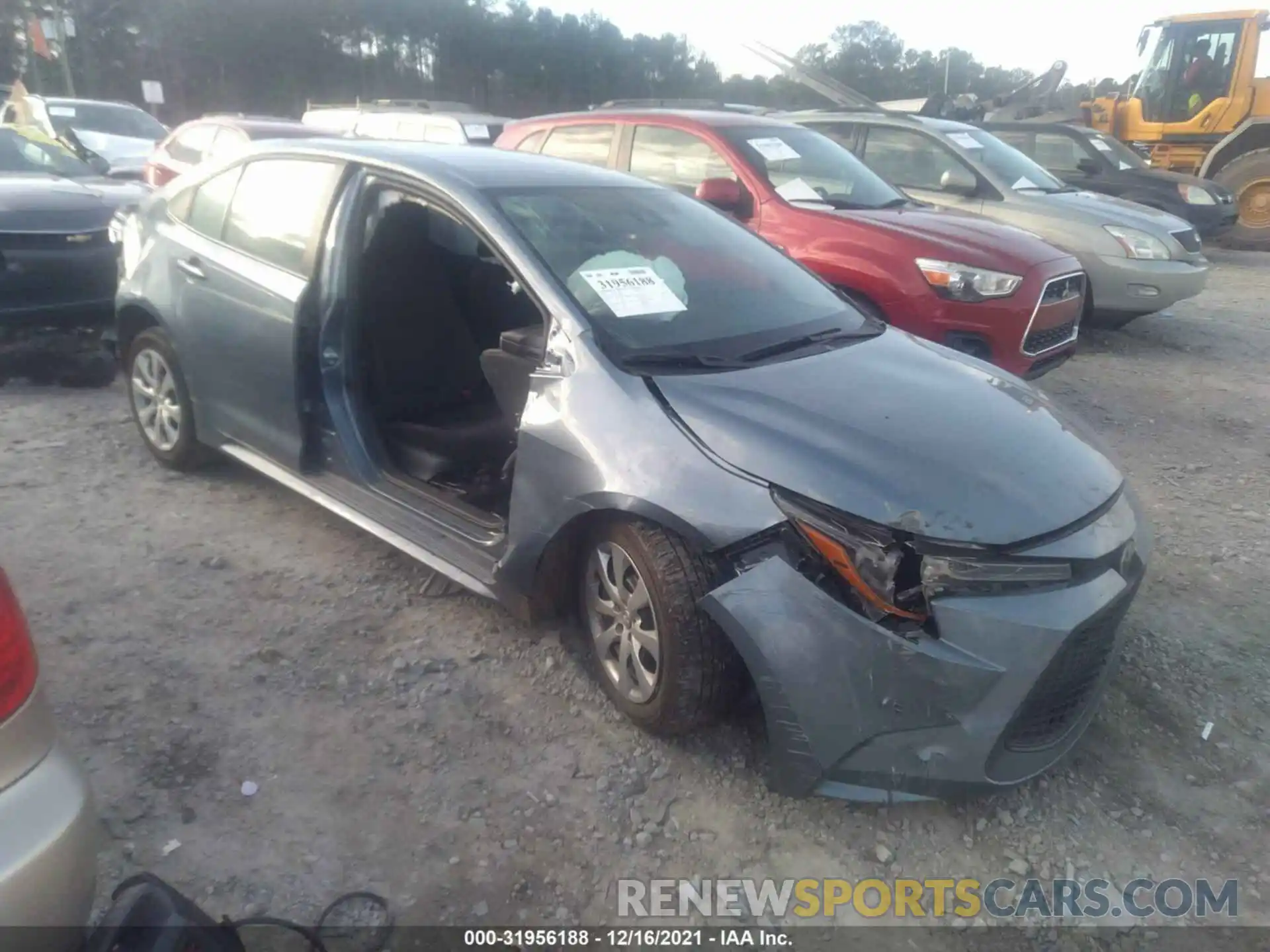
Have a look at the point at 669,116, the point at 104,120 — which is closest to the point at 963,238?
the point at 669,116

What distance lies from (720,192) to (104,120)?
11.7 meters

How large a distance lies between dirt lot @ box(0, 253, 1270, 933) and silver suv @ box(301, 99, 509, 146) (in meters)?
8.43

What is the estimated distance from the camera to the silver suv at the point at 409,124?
471 inches

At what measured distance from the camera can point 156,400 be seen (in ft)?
14.8

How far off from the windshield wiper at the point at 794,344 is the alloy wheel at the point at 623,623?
2.54 ft

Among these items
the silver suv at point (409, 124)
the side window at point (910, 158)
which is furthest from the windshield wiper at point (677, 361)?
the silver suv at point (409, 124)

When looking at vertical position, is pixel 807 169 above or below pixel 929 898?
above

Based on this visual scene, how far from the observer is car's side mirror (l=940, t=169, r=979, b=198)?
7.95m

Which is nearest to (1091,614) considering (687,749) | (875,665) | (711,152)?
(875,665)

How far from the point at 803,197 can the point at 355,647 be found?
419cm

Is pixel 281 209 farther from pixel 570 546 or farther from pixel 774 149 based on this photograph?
pixel 774 149

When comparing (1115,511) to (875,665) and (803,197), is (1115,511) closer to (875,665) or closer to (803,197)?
(875,665)

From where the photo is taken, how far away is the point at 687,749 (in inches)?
113

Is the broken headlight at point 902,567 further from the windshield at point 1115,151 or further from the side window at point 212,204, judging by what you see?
the windshield at point 1115,151
